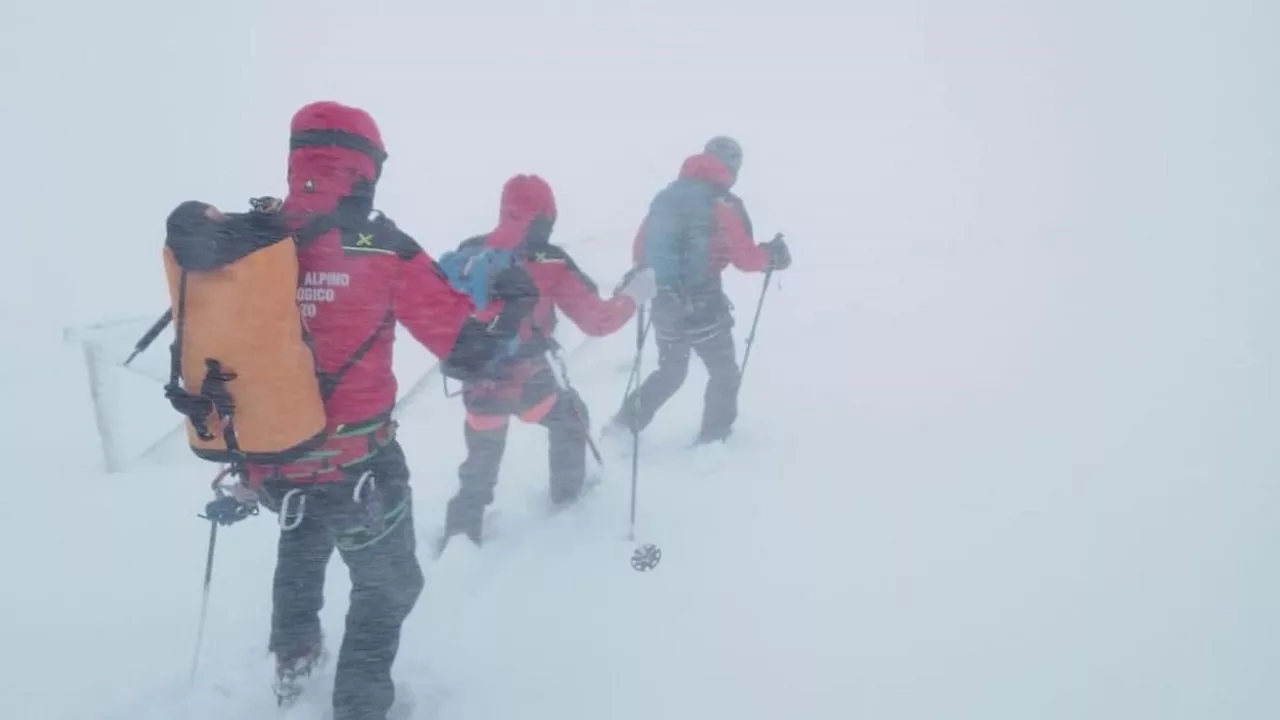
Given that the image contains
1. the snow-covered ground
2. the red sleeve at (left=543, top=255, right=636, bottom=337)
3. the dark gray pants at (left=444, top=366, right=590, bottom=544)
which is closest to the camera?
the snow-covered ground

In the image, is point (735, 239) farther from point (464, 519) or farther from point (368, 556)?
point (368, 556)

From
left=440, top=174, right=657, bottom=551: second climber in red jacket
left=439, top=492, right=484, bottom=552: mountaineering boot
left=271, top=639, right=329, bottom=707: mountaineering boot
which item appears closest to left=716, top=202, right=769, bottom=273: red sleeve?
left=440, top=174, right=657, bottom=551: second climber in red jacket

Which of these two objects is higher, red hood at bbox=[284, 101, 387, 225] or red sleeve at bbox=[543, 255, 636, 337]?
red hood at bbox=[284, 101, 387, 225]

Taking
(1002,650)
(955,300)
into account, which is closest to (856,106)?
(955,300)

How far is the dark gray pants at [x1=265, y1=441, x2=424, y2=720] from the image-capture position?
2918mm

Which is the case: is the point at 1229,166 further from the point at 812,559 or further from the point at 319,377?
the point at 319,377

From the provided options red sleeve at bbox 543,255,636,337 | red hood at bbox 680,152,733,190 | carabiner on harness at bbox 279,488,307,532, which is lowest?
carabiner on harness at bbox 279,488,307,532

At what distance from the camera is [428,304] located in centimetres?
291

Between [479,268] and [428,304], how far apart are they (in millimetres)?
1375

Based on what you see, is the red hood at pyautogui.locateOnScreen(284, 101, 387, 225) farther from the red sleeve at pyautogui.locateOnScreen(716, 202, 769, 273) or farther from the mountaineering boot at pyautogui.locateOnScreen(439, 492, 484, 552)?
the red sleeve at pyautogui.locateOnScreen(716, 202, 769, 273)

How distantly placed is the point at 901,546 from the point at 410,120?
39.5 m

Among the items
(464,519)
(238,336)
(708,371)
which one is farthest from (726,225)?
(238,336)

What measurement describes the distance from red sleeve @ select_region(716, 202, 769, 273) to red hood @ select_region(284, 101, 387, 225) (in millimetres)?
3239

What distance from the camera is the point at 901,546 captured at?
15.2 ft
